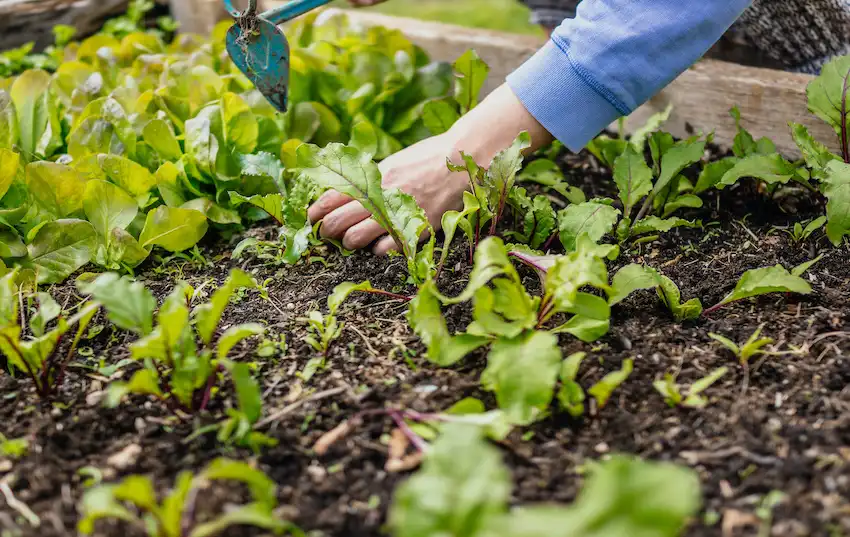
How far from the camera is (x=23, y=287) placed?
137cm

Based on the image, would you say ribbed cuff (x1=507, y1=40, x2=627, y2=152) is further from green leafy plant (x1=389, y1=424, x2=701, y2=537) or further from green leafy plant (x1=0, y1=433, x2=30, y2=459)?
green leafy plant (x1=0, y1=433, x2=30, y2=459)

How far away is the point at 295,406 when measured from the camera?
1056 mm

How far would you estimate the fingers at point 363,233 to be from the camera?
57.2 inches

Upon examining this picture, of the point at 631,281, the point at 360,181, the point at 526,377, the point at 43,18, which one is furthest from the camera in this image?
the point at 43,18

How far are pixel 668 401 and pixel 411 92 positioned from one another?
3.85 ft

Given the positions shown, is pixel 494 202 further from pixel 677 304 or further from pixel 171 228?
pixel 171 228

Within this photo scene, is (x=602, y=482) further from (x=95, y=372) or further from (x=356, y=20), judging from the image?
(x=356, y=20)

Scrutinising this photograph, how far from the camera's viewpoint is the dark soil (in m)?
0.89

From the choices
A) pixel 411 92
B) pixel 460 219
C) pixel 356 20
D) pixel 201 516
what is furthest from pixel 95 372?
pixel 356 20

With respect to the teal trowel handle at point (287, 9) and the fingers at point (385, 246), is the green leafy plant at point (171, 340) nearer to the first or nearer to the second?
the fingers at point (385, 246)

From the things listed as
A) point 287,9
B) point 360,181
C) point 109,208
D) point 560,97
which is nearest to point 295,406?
point 360,181

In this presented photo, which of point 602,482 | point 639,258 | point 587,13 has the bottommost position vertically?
point 639,258

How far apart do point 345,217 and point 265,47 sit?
1.82 feet

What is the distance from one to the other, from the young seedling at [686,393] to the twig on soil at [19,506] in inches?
30.7
